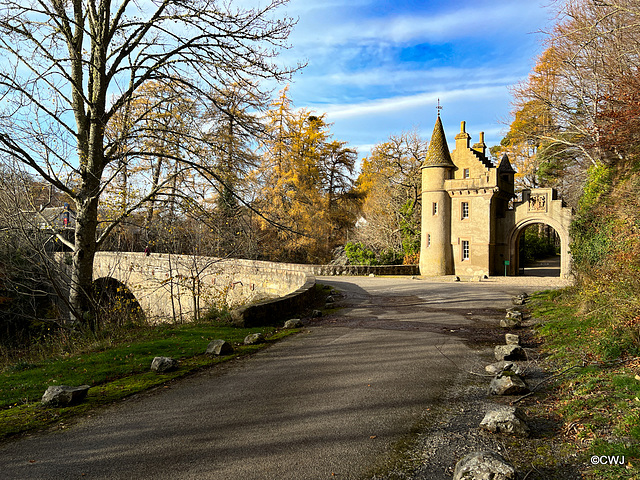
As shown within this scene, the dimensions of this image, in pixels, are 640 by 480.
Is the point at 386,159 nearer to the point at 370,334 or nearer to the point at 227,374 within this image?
the point at 370,334

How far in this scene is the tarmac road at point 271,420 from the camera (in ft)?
12.7

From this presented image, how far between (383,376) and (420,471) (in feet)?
8.63

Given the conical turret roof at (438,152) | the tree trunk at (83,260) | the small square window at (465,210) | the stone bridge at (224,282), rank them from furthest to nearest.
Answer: the conical turret roof at (438,152) < the small square window at (465,210) < the stone bridge at (224,282) < the tree trunk at (83,260)

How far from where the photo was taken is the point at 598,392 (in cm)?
517

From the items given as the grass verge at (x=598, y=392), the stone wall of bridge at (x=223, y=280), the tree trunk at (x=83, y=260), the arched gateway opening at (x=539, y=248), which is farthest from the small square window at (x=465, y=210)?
the tree trunk at (x=83, y=260)

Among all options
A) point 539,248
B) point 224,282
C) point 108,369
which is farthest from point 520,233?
point 108,369

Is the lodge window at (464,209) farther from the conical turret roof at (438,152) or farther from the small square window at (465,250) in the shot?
the conical turret roof at (438,152)

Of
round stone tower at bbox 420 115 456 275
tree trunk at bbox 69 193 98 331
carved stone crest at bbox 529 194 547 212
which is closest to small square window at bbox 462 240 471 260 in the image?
round stone tower at bbox 420 115 456 275

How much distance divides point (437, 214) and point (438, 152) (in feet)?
15.3

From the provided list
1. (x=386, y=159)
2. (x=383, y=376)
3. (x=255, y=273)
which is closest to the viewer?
(x=383, y=376)

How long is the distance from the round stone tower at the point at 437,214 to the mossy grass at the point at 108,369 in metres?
23.3

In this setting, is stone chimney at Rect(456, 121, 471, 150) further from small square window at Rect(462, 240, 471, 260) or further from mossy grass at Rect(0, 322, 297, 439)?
mossy grass at Rect(0, 322, 297, 439)

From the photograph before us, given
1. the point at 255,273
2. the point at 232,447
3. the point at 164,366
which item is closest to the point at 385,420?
the point at 232,447

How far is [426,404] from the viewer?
17.6ft
